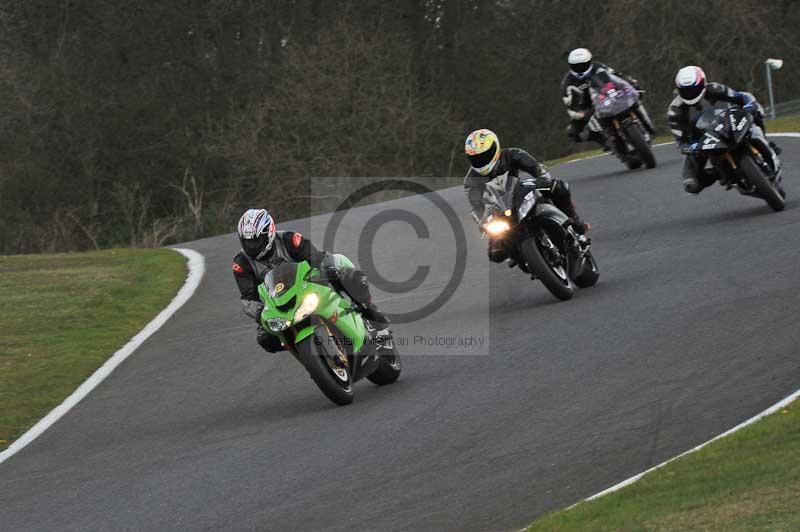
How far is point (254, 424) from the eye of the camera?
10.4 meters

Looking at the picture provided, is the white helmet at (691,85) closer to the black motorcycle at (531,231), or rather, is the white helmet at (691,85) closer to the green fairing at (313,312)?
the black motorcycle at (531,231)

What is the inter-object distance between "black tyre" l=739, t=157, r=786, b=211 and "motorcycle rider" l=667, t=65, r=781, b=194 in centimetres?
22

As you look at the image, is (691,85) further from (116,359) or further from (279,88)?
(279,88)

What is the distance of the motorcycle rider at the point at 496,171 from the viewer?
1285 centimetres

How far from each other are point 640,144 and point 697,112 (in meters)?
5.55

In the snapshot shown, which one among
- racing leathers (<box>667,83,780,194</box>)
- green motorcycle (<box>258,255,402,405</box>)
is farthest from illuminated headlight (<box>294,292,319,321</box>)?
racing leathers (<box>667,83,780,194</box>)

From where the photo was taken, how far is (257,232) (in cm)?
1022

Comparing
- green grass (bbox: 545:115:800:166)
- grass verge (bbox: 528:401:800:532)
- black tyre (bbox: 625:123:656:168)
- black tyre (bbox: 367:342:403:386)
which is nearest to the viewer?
grass verge (bbox: 528:401:800:532)

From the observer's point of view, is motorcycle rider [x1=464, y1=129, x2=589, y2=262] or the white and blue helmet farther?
motorcycle rider [x1=464, y1=129, x2=589, y2=262]

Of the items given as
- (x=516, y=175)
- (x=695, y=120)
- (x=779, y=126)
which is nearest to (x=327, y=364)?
(x=516, y=175)

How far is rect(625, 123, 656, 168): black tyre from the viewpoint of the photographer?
2050 centimetres

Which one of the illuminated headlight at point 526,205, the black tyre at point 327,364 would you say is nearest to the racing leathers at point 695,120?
the illuminated headlight at point 526,205

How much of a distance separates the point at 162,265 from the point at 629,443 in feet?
42.5

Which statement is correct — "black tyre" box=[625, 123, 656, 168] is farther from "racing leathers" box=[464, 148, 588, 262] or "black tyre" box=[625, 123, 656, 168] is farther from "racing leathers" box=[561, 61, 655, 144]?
"racing leathers" box=[464, 148, 588, 262]
